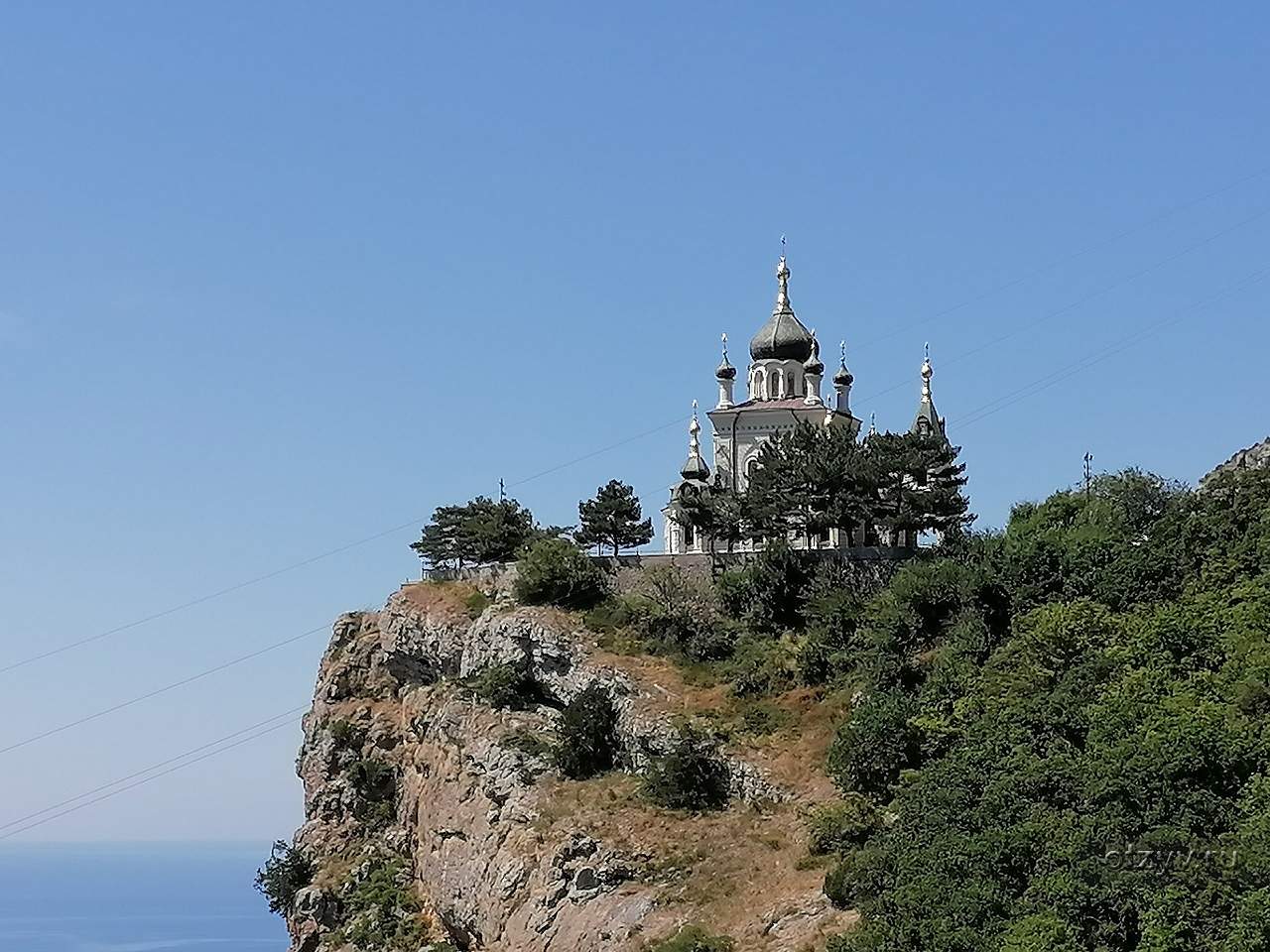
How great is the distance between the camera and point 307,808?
204 ft

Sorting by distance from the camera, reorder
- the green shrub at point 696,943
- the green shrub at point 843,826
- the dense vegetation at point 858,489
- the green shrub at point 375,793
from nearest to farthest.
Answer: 1. the green shrub at point 696,943
2. the green shrub at point 843,826
3. the dense vegetation at point 858,489
4. the green shrub at point 375,793

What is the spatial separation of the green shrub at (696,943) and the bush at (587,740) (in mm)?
9822

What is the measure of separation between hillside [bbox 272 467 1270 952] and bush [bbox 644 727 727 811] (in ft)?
0.31

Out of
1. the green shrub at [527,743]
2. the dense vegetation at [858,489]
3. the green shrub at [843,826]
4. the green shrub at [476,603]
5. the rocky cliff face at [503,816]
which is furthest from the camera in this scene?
the green shrub at [476,603]

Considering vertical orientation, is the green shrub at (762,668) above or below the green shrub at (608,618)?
below

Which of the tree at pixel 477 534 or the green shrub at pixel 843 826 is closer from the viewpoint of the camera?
the green shrub at pixel 843 826

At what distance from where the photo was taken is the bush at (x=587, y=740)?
49906 millimetres

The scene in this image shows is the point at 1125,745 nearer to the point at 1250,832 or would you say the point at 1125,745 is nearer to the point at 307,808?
the point at 1250,832

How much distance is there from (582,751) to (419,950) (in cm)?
914

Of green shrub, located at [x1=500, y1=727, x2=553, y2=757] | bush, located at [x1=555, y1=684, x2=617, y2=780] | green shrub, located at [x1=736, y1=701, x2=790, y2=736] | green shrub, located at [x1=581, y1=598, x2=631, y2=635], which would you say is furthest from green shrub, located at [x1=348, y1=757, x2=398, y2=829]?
green shrub, located at [x1=736, y1=701, x2=790, y2=736]

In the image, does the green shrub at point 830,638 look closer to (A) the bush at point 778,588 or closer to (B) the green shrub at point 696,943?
(A) the bush at point 778,588

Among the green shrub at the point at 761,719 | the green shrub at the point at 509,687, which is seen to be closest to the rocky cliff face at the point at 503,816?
the green shrub at the point at 509,687

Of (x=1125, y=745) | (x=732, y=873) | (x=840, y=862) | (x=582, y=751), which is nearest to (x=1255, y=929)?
(x=1125, y=745)

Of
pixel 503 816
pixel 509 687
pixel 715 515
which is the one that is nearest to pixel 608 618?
pixel 509 687
